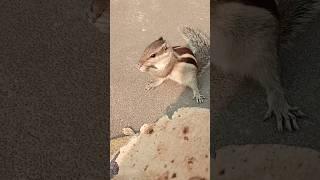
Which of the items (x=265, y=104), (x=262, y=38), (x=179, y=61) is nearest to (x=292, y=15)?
(x=262, y=38)

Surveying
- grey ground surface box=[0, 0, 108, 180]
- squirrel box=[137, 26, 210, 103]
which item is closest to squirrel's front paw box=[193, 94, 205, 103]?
squirrel box=[137, 26, 210, 103]

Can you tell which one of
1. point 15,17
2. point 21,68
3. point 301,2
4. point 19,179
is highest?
point 301,2

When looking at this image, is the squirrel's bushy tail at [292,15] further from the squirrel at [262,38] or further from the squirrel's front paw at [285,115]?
the squirrel's front paw at [285,115]

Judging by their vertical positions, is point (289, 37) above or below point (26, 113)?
above

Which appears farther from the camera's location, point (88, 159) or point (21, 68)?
point (21, 68)

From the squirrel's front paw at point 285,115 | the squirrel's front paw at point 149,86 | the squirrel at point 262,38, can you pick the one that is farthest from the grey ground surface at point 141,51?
the squirrel's front paw at point 285,115

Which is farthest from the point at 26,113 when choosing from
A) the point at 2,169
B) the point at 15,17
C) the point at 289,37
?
the point at 289,37

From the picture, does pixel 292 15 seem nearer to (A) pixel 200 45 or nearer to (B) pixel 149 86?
(A) pixel 200 45

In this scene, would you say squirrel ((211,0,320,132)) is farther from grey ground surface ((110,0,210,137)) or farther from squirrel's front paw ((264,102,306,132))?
grey ground surface ((110,0,210,137))

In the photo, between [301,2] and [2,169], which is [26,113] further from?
[301,2]
